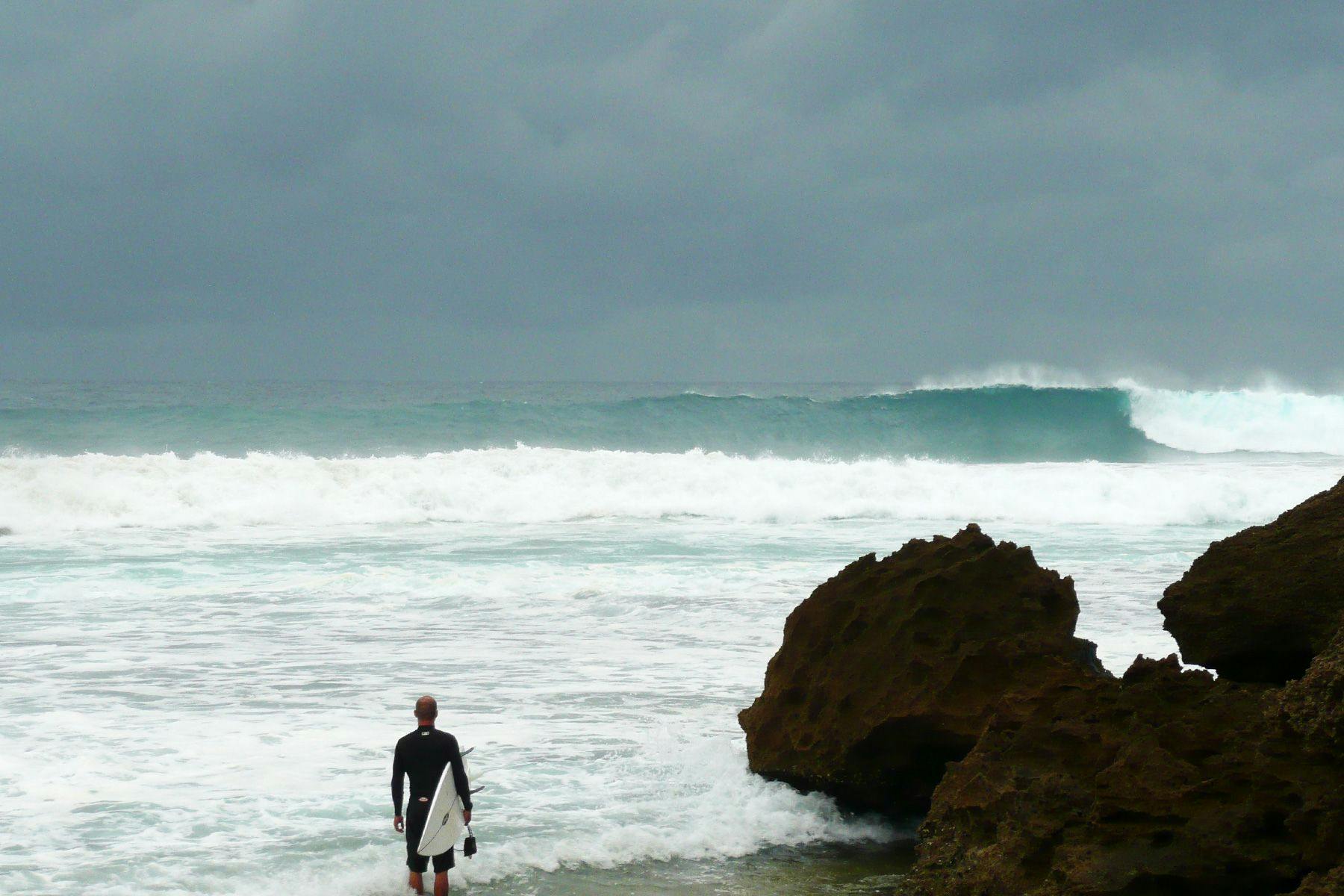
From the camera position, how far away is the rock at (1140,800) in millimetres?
3512

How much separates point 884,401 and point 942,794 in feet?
123

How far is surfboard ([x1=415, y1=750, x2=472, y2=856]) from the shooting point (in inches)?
192

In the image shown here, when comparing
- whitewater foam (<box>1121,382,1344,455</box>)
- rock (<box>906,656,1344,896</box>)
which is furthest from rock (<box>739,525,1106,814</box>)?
whitewater foam (<box>1121,382,1344,455</box>)

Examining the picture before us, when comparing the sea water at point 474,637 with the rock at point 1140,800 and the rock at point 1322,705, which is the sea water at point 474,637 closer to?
the rock at point 1140,800

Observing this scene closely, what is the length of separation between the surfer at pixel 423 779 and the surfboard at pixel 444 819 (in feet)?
0.07

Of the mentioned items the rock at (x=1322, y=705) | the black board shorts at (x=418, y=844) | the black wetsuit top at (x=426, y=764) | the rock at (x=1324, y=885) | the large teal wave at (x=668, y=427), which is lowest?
the black board shorts at (x=418, y=844)

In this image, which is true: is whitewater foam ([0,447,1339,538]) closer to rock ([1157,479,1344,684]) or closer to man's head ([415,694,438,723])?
man's head ([415,694,438,723])

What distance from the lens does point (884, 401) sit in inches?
1639

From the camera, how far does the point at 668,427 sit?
126 feet

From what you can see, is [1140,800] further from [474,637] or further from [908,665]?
[474,637]

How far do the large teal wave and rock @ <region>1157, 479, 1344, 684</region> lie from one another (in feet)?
98.8

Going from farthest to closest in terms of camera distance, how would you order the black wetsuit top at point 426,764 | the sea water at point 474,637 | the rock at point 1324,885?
the sea water at point 474,637, the black wetsuit top at point 426,764, the rock at point 1324,885

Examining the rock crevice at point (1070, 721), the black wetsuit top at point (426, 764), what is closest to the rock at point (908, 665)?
the rock crevice at point (1070, 721)

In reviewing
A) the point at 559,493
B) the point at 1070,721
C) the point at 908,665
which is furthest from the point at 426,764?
the point at 559,493
